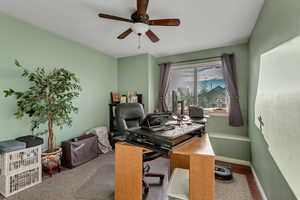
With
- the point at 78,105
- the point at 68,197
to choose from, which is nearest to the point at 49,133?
the point at 78,105

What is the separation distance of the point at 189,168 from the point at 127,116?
1178 millimetres

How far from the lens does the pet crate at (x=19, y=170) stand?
172 centimetres

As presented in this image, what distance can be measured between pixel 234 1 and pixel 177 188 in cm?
220

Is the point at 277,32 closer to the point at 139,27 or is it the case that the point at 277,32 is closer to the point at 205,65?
the point at 139,27

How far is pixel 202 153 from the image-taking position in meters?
1.06

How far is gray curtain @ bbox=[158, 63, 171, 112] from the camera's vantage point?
12.0ft

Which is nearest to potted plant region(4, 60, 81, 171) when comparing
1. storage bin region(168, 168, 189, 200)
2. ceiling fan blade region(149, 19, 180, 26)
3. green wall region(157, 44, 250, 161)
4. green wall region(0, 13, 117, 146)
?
green wall region(0, 13, 117, 146)

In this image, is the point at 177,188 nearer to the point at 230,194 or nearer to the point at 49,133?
the point at 230,194

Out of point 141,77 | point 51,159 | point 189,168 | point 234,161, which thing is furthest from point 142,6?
point 234,161

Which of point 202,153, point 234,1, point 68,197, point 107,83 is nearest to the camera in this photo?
point 202,153

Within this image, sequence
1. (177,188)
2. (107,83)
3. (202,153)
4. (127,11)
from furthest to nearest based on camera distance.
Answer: (107,83), (127,11), (177,188), (202,153)

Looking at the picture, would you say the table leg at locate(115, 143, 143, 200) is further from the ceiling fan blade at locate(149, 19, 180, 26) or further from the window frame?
the window frame

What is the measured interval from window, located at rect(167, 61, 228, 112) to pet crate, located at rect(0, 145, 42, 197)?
9.10 feet

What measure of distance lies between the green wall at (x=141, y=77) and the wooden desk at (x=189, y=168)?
231 cm
